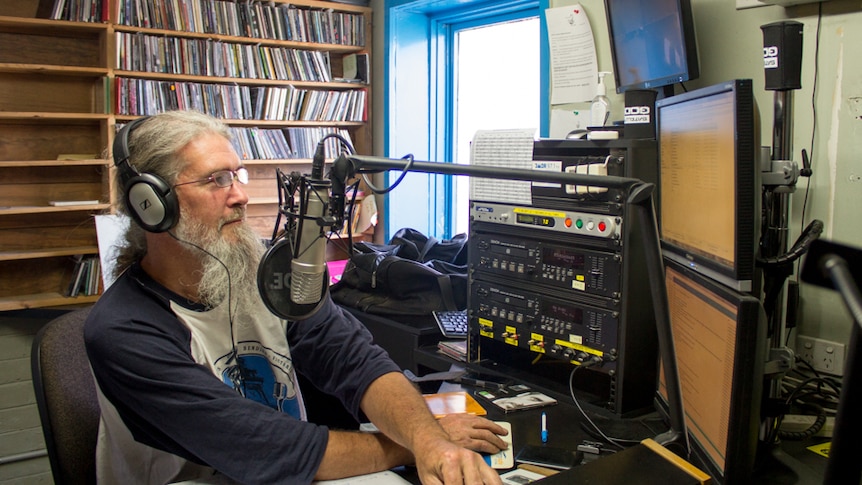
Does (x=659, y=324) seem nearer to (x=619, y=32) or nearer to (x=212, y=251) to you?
(x=212, y=251)

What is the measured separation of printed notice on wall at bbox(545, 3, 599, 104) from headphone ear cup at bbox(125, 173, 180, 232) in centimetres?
184

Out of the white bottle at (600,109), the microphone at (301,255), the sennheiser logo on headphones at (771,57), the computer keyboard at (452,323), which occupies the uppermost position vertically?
the sennheiser logo on headphones at (771,57)

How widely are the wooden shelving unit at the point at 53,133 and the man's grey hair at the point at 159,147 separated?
1.93m

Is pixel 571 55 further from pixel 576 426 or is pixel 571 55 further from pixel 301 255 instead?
pixel 301 255

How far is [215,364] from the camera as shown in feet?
4.50

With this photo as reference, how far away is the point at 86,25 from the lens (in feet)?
10.5

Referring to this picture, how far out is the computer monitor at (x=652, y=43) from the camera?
200 centimetres

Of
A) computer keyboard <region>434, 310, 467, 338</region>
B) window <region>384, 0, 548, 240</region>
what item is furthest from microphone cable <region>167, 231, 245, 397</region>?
window <region>384, 0, 548, 240</region>

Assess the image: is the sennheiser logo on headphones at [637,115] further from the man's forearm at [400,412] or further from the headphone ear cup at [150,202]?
the headphone ear cup at [150,202]

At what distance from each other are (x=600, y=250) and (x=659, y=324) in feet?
1.74

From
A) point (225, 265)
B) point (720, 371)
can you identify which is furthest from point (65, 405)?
point (720, 371)

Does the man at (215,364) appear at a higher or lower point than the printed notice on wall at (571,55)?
lower

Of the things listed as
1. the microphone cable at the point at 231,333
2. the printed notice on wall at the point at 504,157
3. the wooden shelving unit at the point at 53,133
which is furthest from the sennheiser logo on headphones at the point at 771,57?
the wooden shelving unit at the point at 53,133

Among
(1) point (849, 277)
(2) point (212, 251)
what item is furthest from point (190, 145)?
(1) point (849, 277)
